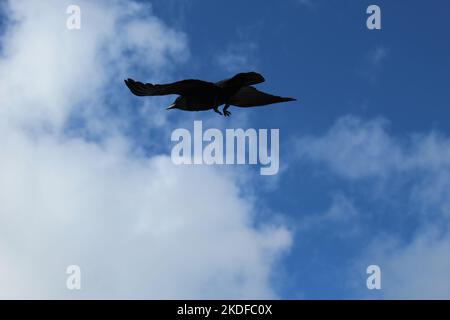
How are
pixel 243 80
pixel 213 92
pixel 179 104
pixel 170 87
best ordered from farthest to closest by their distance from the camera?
pixel 179 104, pixel 213 92, pixel 170 87, pixel 243 80

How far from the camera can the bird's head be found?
18000 mm

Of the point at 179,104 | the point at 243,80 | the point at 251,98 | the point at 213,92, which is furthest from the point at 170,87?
the point at 251,98

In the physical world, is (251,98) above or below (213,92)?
above

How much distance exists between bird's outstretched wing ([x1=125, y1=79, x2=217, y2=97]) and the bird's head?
0.50 m

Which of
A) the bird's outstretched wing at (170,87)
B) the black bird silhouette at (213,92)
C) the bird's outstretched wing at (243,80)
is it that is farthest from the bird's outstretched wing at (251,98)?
the bird's outstretched wing at (170,87)

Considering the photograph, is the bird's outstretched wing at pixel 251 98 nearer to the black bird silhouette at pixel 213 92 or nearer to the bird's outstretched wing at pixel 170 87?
the black bird silhouette at pixel 213 92

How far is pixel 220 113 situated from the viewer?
18.1 meters

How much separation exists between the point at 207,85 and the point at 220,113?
125 cm

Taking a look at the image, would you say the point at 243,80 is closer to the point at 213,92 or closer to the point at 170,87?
the point at 213,92

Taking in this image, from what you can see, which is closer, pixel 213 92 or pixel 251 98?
pixel 213 92

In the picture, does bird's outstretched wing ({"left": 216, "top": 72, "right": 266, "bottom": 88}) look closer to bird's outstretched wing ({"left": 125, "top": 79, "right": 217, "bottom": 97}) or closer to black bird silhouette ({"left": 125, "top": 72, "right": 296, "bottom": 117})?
black bird silhouette ({"left": 125, "top": 72, "right": 296, "bottom": 117})

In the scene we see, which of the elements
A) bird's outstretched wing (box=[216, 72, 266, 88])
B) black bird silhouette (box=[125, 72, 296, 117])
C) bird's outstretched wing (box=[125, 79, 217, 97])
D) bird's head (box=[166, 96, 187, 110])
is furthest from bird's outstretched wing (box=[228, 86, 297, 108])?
bird's head (box=[166, 96, 187, 110])

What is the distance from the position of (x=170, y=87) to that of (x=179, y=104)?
0.96m

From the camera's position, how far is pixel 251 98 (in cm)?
1817
